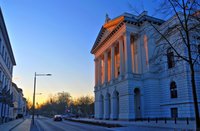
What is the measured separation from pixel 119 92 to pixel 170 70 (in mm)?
11130

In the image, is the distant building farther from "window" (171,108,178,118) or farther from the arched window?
the arched window

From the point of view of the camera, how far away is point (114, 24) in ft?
167

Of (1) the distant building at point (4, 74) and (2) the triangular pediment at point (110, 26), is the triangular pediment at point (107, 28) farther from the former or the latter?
(1) the distant building at point (4, 74)

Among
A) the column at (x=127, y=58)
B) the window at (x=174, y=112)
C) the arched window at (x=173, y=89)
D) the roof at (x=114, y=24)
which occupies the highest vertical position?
the roof at (x=114, y=24)

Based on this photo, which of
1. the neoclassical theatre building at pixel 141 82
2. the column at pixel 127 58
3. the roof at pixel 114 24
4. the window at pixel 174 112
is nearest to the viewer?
the neoclassical theatre building at pixel 141 82

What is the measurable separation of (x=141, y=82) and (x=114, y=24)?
15309mm

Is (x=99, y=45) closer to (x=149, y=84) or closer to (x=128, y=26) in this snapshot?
(x=128, y=26)

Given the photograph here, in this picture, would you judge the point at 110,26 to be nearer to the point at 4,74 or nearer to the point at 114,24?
the point at 114,24

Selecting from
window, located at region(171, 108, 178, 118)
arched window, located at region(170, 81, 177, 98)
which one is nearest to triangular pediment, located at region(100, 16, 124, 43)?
arched window, located at region(170, 81, 177, 98)

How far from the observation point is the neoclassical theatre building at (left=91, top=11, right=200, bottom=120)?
36275mm

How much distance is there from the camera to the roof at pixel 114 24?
4434 cm

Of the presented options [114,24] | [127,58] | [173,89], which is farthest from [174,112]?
[114,24]

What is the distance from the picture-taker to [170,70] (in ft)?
127

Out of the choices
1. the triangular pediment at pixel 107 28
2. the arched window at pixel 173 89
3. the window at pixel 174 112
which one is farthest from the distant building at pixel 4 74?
the arched window at pixel 173 89
